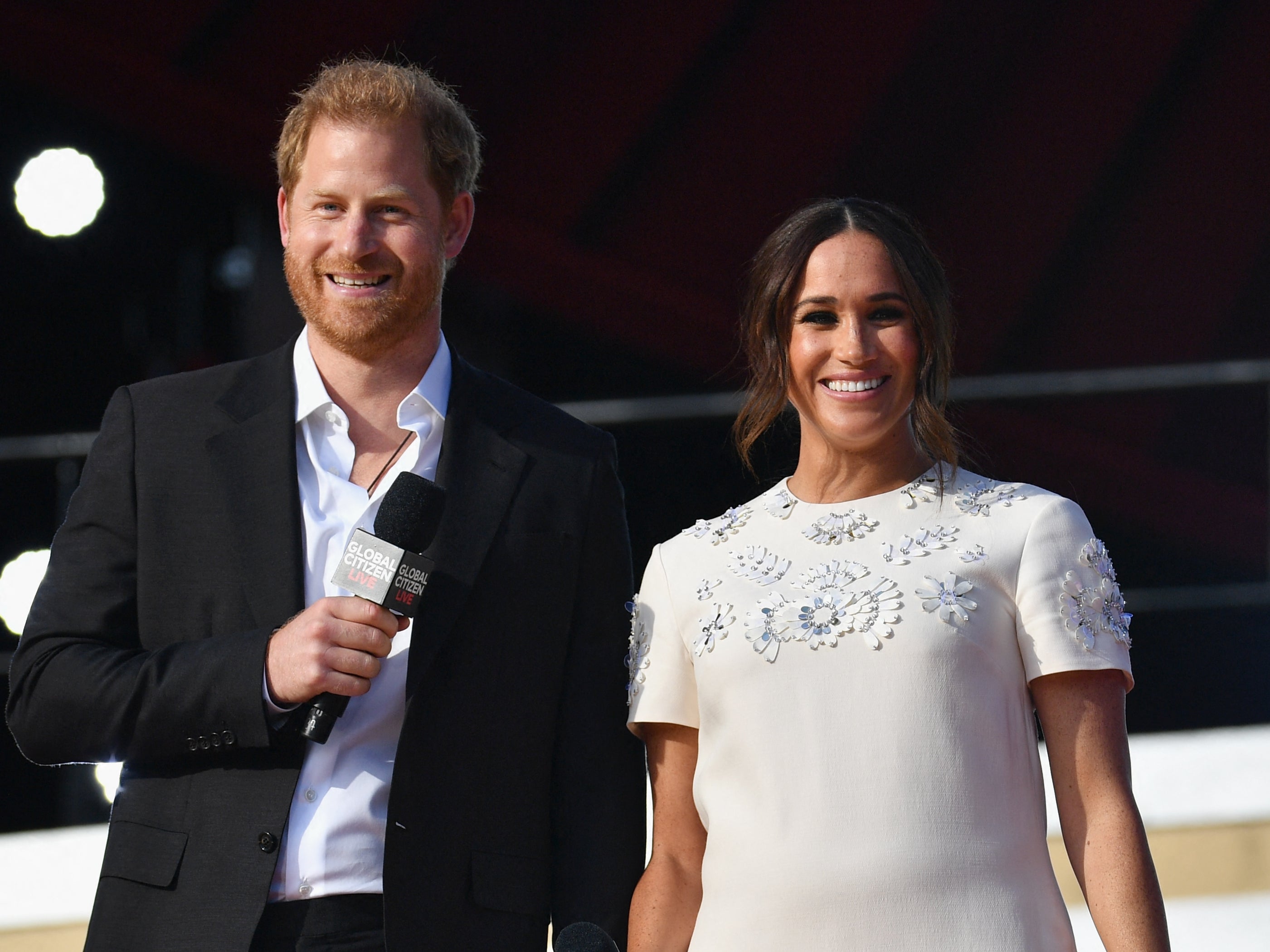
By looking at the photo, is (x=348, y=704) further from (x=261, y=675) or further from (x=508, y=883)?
(x=508, y=883)

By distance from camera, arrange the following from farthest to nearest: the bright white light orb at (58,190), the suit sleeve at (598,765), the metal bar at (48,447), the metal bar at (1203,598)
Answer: the bright white light orb at (58,190)
the metal bar at (1203,598)
the metal bar at (48,447)
the suit sleeve at (598,765)

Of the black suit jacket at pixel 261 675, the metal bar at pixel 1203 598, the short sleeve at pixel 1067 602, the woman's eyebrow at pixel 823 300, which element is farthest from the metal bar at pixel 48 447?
the metal bar at pixel 1203 598

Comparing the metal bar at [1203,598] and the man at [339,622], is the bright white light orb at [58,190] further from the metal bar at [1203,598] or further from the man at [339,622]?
the metal bar at [1203,598]

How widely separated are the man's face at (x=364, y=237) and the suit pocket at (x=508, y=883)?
0.65m

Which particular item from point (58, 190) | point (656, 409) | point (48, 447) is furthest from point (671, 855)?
point (58, 190)

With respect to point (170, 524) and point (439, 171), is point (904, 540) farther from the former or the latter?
point (170, 524)

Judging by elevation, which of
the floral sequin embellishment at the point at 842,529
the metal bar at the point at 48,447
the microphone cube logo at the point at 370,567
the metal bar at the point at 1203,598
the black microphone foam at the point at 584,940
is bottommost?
the black microphone foam at the point at 584,940

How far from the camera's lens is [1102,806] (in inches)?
59.1

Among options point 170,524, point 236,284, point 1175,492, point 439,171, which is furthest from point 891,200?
point 170,524

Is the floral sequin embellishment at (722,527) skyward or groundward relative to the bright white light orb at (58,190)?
groundward

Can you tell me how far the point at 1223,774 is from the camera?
2941mm

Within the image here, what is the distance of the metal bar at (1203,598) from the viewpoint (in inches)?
141

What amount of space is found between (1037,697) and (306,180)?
1.09 metres

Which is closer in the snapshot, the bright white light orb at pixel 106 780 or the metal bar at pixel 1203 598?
the bright white light orb at pixel 106 780
